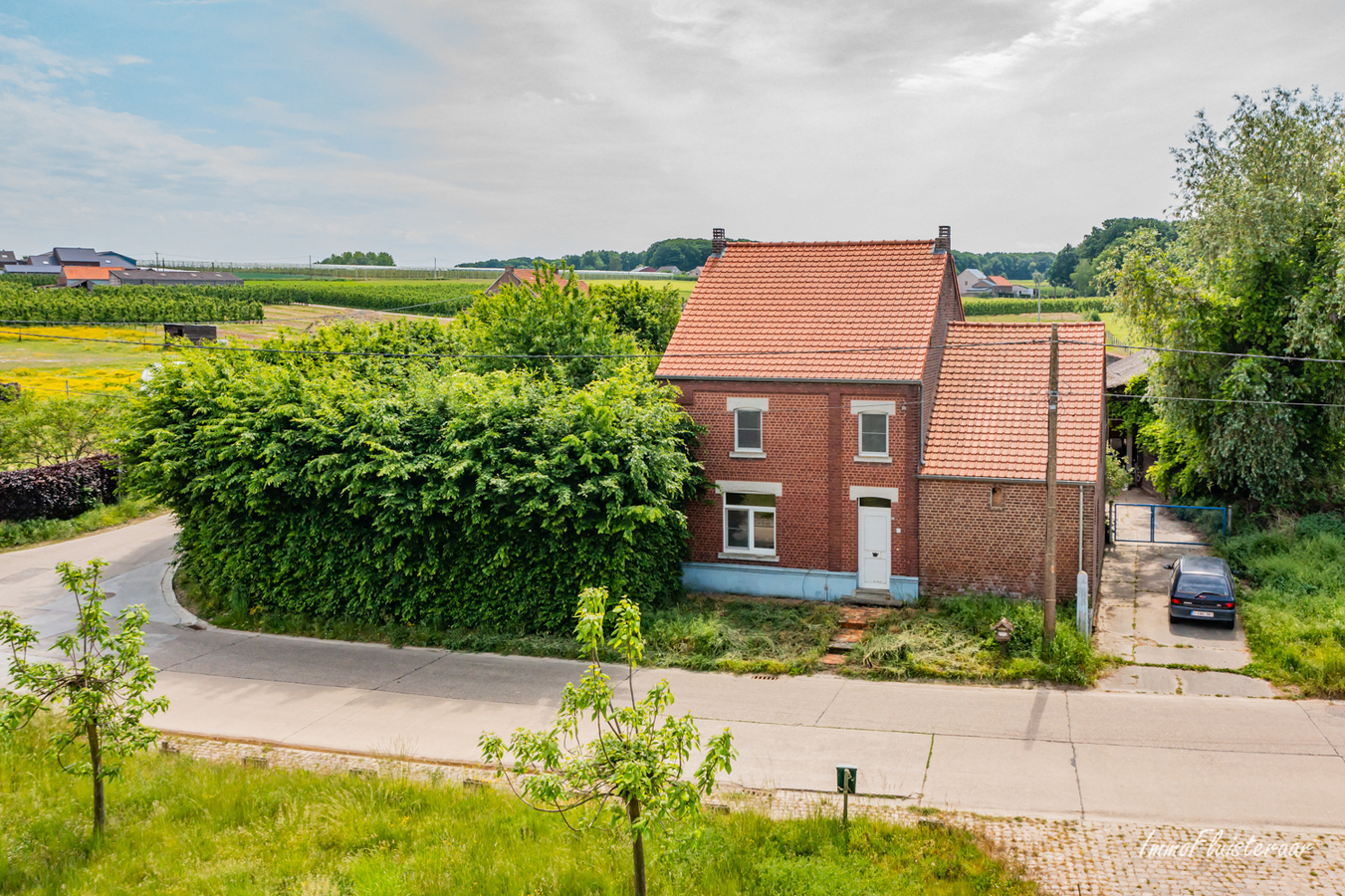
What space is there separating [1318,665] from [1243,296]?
13692mm

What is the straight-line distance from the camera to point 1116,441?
39938 mm

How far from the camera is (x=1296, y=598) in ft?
66.7

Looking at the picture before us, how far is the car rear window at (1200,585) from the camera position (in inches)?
811

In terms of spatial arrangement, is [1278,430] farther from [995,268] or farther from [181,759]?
[995,268]

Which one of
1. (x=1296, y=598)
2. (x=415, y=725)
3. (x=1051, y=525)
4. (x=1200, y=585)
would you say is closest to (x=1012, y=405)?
(x=1051, y=525)

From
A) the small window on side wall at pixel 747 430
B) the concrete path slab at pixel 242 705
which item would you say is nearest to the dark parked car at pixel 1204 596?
the small window on side wall at pixel 747 430

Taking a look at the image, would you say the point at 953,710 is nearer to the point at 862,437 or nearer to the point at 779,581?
the point at 779,581

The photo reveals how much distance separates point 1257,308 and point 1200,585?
10428 millimetres

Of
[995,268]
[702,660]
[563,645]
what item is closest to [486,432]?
[563,645]

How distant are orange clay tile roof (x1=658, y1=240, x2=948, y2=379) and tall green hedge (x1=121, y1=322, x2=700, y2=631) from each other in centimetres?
240

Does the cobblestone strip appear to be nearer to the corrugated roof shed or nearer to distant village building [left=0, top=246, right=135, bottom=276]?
the corrugated roof shed

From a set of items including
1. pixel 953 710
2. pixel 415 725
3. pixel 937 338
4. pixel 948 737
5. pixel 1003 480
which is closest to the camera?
pixel 948 737

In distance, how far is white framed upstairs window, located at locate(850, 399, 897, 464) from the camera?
22.1 metres

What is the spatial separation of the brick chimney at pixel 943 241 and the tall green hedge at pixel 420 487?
8496 millimetres
